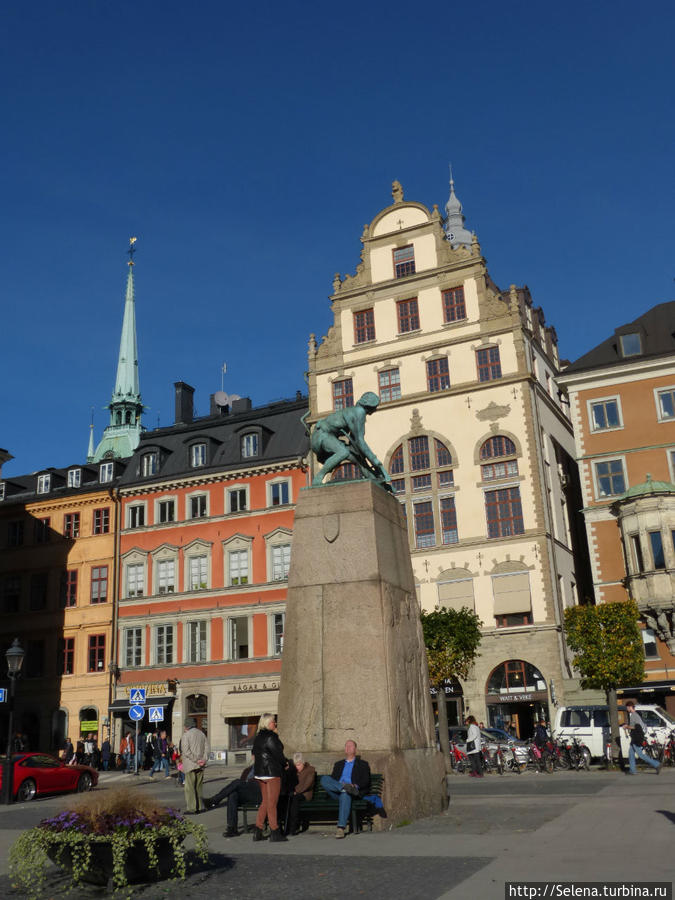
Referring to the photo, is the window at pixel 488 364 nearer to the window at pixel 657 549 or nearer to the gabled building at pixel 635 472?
the gabled building at pixel 635 472

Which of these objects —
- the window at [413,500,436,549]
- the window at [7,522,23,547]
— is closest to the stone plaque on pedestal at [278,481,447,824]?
the window at [413,500,436,549]

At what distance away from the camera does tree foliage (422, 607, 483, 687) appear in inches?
1273

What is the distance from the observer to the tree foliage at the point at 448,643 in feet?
106

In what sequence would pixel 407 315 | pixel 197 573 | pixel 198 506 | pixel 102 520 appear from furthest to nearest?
1. pixel 102 520
2. pixel 198 506
3. pixel 197 573
4. pixel 407 315

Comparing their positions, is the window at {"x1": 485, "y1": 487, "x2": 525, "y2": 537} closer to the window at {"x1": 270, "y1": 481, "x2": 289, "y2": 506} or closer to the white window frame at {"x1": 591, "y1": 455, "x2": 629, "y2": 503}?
the white window frame at {"x1": 591, "y1": 455, "x2": 629, "y2": 503}

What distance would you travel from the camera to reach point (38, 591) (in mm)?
49375

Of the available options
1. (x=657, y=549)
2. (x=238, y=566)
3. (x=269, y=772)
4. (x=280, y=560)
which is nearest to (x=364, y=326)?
(x=280, y=560)

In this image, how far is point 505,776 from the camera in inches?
968

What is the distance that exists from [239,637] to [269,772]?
33.1m

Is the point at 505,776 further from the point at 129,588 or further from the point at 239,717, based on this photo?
the point at 129,588

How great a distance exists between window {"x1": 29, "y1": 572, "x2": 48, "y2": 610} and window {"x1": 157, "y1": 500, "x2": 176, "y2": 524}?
7475mm

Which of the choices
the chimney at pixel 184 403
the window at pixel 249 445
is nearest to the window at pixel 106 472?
the chimney at pixel 184 403

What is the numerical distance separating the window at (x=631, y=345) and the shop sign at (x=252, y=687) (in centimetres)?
2243

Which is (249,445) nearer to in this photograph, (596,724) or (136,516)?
(136,516)
